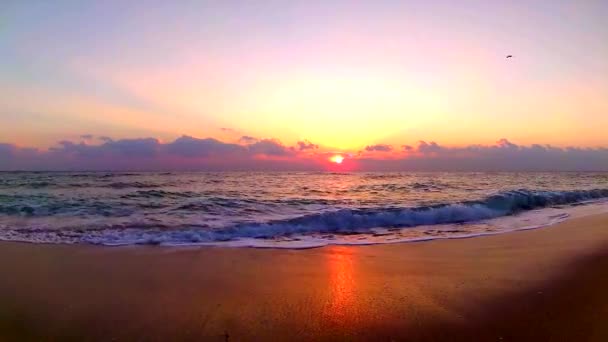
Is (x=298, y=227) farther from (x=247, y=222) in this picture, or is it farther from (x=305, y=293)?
(x=305, y=293)

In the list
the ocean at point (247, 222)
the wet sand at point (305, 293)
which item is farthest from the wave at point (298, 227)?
the wet sand at point (305, 293)

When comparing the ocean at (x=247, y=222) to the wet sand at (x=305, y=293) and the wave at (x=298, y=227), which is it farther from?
the wet sand at (x=305, y=293)

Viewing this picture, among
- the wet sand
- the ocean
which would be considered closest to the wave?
the ocean

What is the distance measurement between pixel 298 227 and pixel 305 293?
6878mm

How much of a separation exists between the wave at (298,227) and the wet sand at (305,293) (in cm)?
145

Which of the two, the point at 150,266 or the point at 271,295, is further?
the point at 150,266

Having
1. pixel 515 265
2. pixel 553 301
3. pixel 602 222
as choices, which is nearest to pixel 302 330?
pixel 553 301

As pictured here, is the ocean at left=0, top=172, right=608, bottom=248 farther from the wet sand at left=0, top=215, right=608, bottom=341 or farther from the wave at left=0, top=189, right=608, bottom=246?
the wet sand at left=0, top=215, right=608, bottom=341

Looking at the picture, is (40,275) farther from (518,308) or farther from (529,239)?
(529,239)

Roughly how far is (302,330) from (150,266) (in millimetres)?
4057

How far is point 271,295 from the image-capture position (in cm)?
564

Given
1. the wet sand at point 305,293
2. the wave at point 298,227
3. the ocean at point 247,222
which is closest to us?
the wet sand at point 305,293

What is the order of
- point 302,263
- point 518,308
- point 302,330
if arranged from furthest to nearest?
point 302,263 < point 518,308 < point 302,330

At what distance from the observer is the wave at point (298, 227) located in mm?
10266
